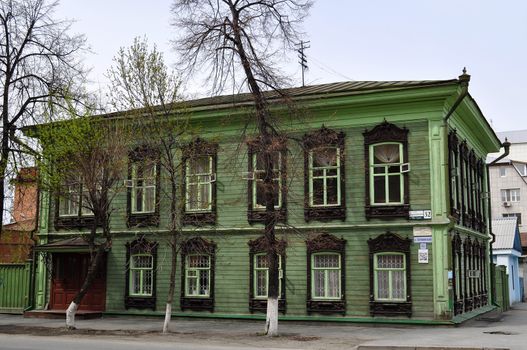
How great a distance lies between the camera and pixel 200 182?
2525cm

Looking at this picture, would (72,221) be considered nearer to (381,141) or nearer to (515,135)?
(381,141)

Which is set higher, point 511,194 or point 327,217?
point 511,194

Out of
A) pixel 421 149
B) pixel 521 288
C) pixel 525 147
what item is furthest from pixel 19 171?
pixel 525 147

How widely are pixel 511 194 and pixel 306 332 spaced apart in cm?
5743

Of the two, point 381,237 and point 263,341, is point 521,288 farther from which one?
point 263,341

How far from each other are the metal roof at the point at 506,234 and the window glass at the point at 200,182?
22012 millimetres

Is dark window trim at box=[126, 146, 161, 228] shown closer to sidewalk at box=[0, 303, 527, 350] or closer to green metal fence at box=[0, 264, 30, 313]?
sidewalk at box=[0, 303, 527, 350]

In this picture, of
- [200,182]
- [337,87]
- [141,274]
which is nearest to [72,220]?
[141,274]

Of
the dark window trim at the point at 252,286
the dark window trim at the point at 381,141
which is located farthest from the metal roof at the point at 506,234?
the dark window trim at the point at 252,286

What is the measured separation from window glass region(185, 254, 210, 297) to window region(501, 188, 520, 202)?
5452cm

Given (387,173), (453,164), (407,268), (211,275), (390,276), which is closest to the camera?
(407,268)

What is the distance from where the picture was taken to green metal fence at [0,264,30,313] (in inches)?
1109

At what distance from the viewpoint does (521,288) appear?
44.5 m

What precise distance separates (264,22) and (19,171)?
10.0 m
